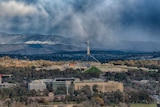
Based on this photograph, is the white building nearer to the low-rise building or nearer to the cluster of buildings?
the cluster of buildings

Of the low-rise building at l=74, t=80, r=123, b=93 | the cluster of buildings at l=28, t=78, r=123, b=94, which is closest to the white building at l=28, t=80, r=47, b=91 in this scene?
the cluster of buildings at l=28, t=78, r=123, b=94

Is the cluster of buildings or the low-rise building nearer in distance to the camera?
the low-rise building

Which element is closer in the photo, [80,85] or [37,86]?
[37,86]

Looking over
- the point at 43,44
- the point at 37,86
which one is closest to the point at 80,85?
the point at 37,86

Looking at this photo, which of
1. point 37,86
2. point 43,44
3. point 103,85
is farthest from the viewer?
point 43,44

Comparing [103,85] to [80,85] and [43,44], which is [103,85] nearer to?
[80,85]

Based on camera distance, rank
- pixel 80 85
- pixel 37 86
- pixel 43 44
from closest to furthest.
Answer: pixel 37 86, pixel 80 85, pixel 43 44

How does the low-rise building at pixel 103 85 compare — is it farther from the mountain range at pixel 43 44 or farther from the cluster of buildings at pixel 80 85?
the mountain range at pixel 43 44

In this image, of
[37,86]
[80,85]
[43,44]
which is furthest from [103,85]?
[43,44]

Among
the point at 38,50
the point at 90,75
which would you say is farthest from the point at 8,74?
the point at 38,50
